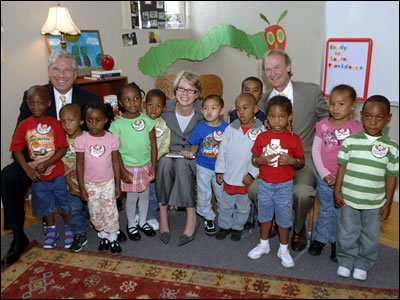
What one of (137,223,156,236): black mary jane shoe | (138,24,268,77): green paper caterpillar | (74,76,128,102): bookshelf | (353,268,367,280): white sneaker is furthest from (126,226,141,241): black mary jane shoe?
(138,24,268,77): green paper caterpillar

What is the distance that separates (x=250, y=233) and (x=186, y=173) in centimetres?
72

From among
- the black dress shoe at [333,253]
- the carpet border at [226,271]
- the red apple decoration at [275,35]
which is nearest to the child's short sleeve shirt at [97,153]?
the carpet border at [226,271]

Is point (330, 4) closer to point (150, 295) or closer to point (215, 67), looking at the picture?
point (215, 67)

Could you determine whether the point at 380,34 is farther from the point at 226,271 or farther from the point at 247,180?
the point at 226,271

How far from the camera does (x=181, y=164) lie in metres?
2.64

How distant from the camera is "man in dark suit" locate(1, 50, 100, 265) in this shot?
251 cm

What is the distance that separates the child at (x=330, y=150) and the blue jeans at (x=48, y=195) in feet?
5.91

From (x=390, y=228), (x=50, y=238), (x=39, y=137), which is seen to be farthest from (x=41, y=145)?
(x=390, y=228)

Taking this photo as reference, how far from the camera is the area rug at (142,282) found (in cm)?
211

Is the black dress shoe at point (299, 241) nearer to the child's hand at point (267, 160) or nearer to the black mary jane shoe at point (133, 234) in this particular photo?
the child's hand at point (267, 160)

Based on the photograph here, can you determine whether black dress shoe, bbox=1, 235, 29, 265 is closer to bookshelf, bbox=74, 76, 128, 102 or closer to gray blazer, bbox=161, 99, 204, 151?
gray blazer, bbox=161, 99, 204, 151

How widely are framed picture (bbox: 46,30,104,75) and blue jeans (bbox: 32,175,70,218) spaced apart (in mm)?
2085

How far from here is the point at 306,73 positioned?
3.92 m

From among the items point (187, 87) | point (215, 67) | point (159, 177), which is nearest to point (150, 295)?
point (159, 177)
